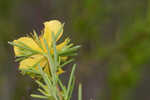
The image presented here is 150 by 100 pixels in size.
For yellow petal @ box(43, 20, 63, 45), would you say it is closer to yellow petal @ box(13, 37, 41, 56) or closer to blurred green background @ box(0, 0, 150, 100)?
yellow petal @ box(13, 37, 41, 56)

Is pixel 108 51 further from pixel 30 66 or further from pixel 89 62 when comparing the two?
pixel 30 66

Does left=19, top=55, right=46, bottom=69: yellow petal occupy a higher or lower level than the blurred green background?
lower

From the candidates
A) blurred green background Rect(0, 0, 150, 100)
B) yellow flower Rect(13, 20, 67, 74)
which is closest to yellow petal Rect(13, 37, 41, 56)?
yellow flower Rect(13, 20, 67, 74)

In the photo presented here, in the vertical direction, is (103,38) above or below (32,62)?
above

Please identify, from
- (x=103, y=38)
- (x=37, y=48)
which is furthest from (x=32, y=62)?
(x=103, y=38)

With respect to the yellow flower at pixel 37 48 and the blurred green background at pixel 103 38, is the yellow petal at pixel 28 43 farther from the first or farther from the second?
the blurred green background at pixel 103 38

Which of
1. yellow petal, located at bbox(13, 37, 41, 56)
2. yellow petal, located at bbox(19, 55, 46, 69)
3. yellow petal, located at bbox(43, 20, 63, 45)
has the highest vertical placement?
yellow petal, located at bbox(43, 20, 63, 45)

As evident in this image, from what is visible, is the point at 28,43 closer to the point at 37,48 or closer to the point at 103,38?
the point at 37,48
